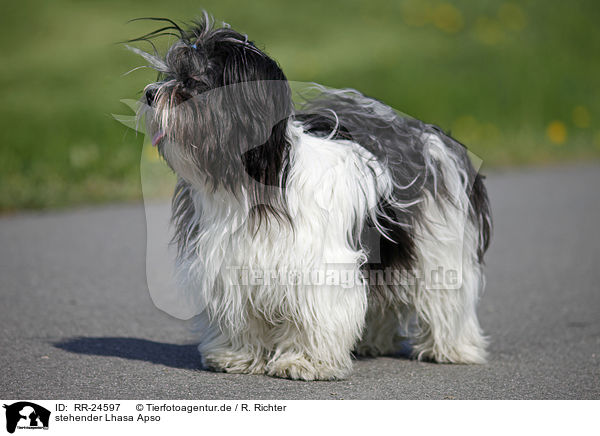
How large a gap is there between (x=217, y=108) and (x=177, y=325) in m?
2.08

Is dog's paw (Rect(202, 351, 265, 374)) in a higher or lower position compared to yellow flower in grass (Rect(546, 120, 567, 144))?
lower

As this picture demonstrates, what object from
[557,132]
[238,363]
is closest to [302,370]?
[238,363]

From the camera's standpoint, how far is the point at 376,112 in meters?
4.49

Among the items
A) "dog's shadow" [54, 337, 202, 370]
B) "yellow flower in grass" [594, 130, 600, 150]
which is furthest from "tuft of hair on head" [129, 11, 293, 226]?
"yellow flower in grass" [594, 130, 600, 150]

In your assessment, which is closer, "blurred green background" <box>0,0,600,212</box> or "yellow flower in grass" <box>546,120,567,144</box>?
"blurred green background" <box>0,0,600,212</box>

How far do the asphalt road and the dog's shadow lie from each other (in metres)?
0.01

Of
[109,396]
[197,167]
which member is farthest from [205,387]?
[197,167]

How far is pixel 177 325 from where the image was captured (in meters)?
5.31

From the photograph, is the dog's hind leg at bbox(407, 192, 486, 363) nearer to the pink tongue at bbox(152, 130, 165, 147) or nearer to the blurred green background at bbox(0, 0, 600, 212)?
the pink tongue at bbox(152, 130, 165, 147)

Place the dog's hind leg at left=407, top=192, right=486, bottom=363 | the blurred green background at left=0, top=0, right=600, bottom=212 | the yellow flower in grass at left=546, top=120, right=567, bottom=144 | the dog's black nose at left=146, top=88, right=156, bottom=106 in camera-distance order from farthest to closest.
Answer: the yellow flower in grass at left=546, top=120, right=567, bottom=144, the blurred green background at left=0, top=0, right=600, bottom=212, the dog's hind leg at left=407, top=192, right=486, bottom=363, the dog's black nose at left=146, top=88, right=156, bottom=106
